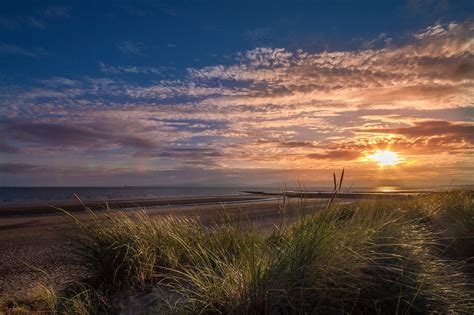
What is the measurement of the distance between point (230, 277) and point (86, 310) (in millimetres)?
2004

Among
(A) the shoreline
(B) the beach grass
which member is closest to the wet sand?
(B) the beach grass

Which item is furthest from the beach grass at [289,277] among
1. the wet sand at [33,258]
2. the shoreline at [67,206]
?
the shoreline at [67,206]

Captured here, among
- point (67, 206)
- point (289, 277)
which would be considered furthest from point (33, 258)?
point (67, 206)

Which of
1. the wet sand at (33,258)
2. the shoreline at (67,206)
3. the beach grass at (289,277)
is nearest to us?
the beach grass at (289,277)

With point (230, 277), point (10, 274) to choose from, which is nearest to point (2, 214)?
point (10, 274)

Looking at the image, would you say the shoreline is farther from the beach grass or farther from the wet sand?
the beach grass

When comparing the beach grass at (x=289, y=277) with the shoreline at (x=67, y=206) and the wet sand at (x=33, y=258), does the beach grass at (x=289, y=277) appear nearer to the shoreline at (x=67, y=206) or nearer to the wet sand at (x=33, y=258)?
the wet sand at (x=33, y=258)

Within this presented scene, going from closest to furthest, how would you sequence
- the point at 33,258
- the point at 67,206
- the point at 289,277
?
the point at 289,277 → the point at 33,258 → the point at 67,206

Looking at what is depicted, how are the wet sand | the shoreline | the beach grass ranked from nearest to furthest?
the beach grass < the wet sand < the shoreline

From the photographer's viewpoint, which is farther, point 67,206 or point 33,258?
point 67,206

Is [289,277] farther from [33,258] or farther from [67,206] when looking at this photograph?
[67,206]

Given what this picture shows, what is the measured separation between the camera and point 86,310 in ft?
15.1

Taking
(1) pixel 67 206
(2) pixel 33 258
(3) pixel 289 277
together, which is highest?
(3) pixel 289 277

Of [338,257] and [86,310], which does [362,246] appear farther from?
[86,310]
